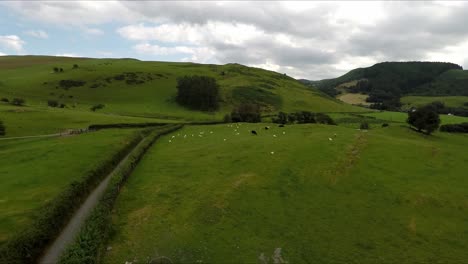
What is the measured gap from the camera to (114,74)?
192750 mm

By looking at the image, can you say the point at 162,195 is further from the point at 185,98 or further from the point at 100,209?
the point at 185,98

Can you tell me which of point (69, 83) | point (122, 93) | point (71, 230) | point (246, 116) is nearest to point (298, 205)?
point (71, 230)

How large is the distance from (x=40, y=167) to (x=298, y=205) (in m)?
33.8

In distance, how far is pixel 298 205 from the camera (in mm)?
34719

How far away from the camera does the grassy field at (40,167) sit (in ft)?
105

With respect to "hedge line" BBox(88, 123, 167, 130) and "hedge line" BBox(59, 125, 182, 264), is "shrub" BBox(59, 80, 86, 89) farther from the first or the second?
"hedge line" BBox(59, 125, 182, 264)

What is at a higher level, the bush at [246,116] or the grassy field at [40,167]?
the bush at [246,116]

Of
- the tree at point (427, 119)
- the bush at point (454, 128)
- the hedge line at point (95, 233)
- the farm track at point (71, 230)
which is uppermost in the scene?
the tree at point (427, 119)

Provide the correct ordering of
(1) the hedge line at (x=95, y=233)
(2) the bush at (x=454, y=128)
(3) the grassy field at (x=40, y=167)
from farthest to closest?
(2) the bush at (x=454, y=128)
(3) the grassy field at (x=40, y=167)
(1) the hedge line at (x=95, y=233)

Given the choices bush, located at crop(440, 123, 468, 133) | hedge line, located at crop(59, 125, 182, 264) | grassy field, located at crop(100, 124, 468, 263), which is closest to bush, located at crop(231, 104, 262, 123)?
grassy field, located at crop(100, 124, 468, 263)

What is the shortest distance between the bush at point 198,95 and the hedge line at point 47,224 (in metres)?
112

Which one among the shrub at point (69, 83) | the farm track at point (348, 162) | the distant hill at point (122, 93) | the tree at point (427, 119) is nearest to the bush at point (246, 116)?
the distant hill at point (122, 93)

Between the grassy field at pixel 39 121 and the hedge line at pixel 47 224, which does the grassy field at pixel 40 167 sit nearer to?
the hedge line at pixel 47 224

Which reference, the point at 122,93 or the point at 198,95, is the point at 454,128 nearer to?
the point at 198,95
